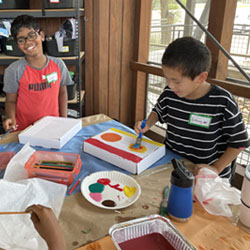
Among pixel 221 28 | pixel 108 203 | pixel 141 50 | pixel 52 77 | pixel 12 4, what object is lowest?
pixel 108 203

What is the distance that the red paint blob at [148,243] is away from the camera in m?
0.62

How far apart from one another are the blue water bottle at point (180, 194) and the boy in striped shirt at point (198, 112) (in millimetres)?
259

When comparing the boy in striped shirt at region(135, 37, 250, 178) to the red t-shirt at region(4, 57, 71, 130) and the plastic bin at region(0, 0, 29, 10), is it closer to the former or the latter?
the red t-shirt at region(4, 57, 71, 130)

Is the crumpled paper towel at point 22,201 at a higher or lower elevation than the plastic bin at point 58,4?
lower

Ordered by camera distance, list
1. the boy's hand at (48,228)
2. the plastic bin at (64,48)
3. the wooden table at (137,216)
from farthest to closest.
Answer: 1. the plastic bin at (64,48)
2. the wooden table at (137,216)
3. the boy's hand at (48,228)

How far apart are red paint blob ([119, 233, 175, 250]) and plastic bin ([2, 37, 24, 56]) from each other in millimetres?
1889

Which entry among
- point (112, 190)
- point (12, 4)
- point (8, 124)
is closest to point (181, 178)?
point (112, 190)

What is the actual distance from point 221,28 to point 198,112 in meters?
0.78

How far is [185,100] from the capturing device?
3.86 feet

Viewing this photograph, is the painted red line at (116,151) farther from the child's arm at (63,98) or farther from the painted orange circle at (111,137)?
the child's arm at (63,98)

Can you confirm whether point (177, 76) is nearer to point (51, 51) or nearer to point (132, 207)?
point (132, 207)

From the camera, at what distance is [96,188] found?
853 millimetres

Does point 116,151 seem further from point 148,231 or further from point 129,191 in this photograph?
point 148,231

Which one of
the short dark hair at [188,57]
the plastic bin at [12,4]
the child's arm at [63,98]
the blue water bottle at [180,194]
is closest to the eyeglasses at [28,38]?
the child's arm at [63,98]
